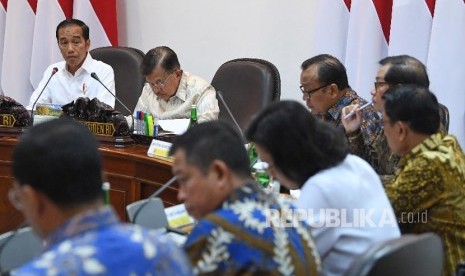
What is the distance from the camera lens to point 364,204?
74.4 inches

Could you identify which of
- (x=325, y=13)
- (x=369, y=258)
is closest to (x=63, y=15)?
(x=325, y=13)

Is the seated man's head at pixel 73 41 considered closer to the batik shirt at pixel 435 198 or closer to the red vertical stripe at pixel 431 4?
the red vertical stripe at pixel 431 4

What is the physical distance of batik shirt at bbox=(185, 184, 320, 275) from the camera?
147 cm

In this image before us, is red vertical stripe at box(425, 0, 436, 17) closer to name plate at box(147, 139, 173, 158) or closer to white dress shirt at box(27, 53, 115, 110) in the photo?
name plate at box(147, 139, 173, 158)

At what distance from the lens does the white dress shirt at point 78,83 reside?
4.56 metres

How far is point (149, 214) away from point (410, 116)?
817 millimetres

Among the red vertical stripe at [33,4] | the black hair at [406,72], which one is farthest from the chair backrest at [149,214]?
the red vertical stripe at [33,4]

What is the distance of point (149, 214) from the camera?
2225 millimetres

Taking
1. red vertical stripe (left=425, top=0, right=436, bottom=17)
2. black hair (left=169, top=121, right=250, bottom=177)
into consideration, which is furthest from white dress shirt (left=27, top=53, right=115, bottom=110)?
black hair (left=169, top=121, right=250, bottom=177)

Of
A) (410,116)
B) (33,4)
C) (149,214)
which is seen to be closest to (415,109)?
(410,116)

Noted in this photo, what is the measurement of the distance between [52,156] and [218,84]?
3.08 m

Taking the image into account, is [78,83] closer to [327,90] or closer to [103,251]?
[327,90]

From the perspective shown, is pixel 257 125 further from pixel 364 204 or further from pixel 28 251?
pixel 28 251

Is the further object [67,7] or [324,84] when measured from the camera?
[67,7]
